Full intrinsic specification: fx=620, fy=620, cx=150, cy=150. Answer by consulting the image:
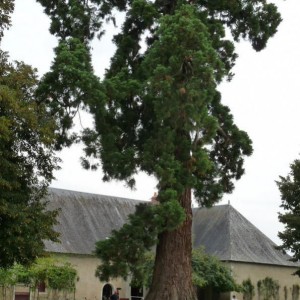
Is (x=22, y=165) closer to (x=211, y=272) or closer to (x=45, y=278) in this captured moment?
(x=45, y=278)

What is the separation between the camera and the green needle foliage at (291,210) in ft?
95.9

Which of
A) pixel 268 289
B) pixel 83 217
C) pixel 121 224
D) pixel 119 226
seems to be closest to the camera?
pixel 83 217

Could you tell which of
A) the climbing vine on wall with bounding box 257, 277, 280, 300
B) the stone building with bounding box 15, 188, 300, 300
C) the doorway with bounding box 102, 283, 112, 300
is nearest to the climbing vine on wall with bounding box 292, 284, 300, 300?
the stone building with bounding box 15, 188, 300, 300

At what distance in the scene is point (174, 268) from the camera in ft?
53.4

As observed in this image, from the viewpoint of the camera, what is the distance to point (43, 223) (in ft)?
54.2

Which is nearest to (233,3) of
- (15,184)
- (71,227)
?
(15,184)

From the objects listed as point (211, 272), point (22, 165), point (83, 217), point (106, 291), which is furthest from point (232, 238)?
point (22, 165)

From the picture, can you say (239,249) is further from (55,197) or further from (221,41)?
(221,41)

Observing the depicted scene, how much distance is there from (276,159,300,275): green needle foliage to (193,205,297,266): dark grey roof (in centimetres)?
768

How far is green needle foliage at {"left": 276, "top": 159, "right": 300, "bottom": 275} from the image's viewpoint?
29219mm

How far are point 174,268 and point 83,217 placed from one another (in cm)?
2313

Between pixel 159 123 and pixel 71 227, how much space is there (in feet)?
74.0

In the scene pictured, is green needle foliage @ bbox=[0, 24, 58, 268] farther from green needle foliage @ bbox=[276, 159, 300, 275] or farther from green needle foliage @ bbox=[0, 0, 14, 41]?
green needle foliage @ bbox=[276, 159, 300, 275]

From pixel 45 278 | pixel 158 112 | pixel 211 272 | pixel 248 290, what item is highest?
pixel 158 112
